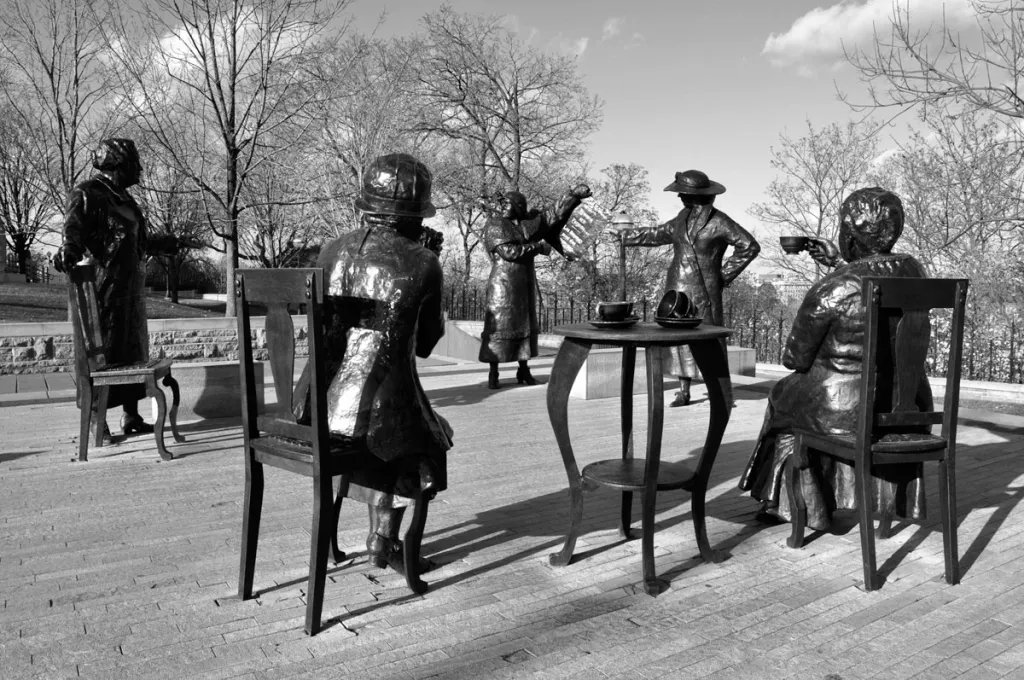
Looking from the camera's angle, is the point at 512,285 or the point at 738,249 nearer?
the point at 738,249

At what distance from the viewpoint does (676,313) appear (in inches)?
150

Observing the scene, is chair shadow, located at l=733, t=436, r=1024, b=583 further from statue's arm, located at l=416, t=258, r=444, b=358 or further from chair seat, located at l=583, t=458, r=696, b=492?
statue's arm, located at l=416, t=258, r=444, b=358

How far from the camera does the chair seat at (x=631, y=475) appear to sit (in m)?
3.66

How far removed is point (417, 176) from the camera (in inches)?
132

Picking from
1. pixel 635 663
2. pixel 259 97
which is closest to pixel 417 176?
pixel 635 663

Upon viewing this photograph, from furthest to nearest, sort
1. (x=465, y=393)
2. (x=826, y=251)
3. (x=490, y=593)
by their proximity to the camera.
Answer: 1. (x=465, y=393)
2. (x=826, y=251)
3. (x=490, y=593)

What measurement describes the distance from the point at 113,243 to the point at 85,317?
0.64 meters

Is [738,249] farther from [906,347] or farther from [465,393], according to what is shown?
[906,347]

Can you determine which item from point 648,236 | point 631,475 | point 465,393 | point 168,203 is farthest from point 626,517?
point 168,203

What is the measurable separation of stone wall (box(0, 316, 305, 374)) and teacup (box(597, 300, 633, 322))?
391 inches

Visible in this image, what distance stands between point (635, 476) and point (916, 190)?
52.6 ft

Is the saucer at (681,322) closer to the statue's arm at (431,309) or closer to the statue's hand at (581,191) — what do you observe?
the statue's arm at (431,309)

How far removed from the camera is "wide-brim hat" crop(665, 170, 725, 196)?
7.59 m

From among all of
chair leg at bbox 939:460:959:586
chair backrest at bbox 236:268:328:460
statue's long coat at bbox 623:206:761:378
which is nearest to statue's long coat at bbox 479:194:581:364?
statue's long coat at bbox 623:206:761:378
